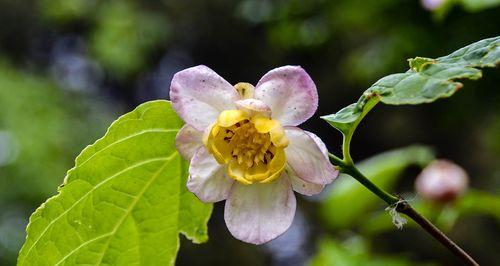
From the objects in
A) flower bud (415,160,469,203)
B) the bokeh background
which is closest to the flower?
the bokeh background

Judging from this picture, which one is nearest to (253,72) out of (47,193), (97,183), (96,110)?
(96,110)

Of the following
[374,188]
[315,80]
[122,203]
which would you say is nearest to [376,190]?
[374,188]

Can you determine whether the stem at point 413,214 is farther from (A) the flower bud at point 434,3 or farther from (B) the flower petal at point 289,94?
(A) the flower bud at point 434,3

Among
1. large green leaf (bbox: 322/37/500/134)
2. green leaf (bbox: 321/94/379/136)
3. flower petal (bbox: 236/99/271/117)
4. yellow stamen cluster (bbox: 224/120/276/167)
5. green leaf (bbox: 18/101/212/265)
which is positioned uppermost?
large green leaf (bbox: 322/37/500/134)

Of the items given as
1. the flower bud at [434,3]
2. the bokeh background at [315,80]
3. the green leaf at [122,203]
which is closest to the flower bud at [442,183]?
the bokeh background at [315,80]

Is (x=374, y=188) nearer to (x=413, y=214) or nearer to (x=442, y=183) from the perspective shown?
(x=413, y=214)

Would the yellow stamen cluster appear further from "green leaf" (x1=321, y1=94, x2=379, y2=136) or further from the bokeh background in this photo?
the bokeh background

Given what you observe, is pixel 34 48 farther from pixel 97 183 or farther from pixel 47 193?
pixel 97 183

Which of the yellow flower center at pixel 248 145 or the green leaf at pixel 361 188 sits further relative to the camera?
the green leaf at pixel 361 188
